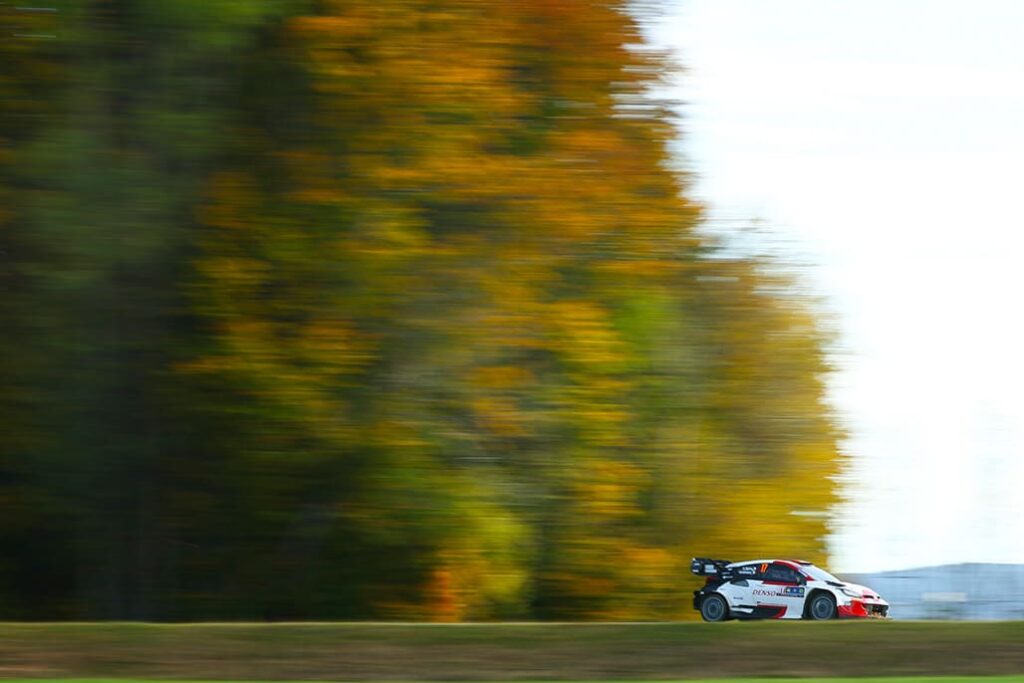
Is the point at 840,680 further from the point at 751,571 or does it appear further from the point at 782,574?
the point at 782,574

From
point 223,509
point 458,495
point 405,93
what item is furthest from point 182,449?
point 405,93

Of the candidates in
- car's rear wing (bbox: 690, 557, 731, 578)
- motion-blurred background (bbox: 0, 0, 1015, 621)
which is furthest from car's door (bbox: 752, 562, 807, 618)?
motion-blurred background (bbox: 0, 0, 1015, 621)

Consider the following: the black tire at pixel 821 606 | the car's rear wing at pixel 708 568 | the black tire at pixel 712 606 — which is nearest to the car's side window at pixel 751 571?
the car's rear wing at pixel 708 568

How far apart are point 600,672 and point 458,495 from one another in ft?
18.8

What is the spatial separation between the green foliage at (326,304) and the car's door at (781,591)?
201cm

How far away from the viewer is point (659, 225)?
643 inches

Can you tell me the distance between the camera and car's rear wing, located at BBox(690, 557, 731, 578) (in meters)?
16.9

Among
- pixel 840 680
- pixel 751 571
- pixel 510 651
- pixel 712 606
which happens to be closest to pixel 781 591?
pixel 751 571

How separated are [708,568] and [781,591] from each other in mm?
929

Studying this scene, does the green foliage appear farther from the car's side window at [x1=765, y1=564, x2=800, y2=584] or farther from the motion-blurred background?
the car's side window at [x1=765, y1=564, x2=800, y2=584]

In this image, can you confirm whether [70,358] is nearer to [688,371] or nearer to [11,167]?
[11,167]

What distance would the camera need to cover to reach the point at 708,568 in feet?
55.7

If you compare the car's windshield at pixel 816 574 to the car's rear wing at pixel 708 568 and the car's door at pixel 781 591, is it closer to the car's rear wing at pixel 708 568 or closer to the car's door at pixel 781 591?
the car's door at pixel 781 591

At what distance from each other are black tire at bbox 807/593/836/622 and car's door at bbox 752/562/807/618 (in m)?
0.14
